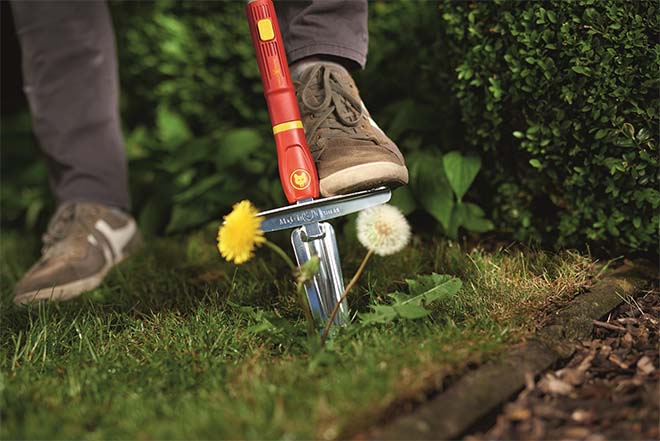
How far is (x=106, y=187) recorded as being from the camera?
2.46 meters

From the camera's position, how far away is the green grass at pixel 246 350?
118 centimetres

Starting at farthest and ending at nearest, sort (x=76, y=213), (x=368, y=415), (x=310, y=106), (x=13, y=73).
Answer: (x=13, y=73)
(x=76, y=213)
(x=310, y=106)
(x=368, y=415)

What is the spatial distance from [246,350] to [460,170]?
965 mm

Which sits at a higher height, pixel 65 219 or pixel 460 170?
pixel 65 219

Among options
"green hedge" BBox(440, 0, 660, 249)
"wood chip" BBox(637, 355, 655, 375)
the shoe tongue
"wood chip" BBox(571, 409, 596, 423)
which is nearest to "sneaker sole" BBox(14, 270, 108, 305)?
the shoe tongue

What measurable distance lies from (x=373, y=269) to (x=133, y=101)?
2178mm

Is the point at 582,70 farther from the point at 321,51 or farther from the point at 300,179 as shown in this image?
the point at 300,179

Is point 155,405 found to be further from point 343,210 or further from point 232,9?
point 232,9

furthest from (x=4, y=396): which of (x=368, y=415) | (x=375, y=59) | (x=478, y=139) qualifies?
(x=375, y=59)

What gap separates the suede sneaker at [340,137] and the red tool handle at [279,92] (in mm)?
47

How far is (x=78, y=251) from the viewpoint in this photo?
2.29m

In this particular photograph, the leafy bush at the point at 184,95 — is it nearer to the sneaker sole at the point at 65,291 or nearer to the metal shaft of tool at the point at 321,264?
the sneaker sole at the point at 65,291

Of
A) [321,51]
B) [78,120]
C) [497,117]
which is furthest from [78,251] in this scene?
[497,117]

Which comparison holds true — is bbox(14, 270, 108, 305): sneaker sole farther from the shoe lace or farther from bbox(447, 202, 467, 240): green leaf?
bbox(447, 202, 467, 240): green leaf
